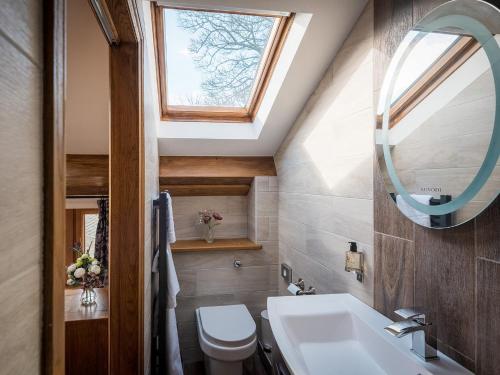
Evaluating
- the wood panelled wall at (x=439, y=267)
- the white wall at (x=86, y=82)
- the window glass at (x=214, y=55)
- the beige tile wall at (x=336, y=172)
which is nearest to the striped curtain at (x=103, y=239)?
the white wall at (x=86, y=82)

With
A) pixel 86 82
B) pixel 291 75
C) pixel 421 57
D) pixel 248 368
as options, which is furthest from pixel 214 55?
pixel 248 368

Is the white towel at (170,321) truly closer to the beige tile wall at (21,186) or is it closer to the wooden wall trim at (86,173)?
the wooden wall trim at (86,173)

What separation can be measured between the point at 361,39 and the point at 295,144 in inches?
38.8

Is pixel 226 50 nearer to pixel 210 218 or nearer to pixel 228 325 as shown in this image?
pixel 210 218

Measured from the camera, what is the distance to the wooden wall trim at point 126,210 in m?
1.59

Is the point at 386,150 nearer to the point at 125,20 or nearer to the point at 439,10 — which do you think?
the point at 439,10

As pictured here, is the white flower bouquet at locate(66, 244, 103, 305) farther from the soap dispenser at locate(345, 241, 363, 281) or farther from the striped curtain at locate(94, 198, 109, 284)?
the soap dispenser at locate(345, 241, 363, 281)

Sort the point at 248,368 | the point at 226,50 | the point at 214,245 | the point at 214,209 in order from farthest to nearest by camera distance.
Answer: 1. the point at 214,209
2. the point at 214,245
3. the point at 248,368
4. the point at 226,50

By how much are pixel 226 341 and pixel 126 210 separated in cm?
117

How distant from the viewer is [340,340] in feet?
4.76

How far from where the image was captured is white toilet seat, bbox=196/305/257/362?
2.20 meters

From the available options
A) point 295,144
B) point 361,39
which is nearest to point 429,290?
point 361,39

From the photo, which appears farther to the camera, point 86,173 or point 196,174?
point 196,174

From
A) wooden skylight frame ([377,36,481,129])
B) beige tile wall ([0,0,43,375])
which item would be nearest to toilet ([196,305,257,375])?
wooden skylight frame ([377,36,481,129])
